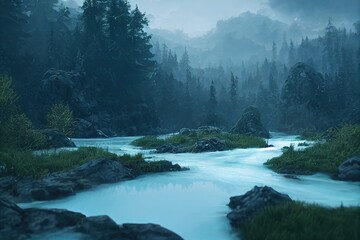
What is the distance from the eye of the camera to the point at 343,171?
14727mm

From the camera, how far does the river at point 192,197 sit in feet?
28.7

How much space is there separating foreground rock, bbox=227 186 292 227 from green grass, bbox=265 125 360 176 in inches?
308

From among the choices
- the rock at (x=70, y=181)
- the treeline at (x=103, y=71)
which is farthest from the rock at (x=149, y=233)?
the treeline at (x=103, y=71)

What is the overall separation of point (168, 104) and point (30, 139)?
80415mm

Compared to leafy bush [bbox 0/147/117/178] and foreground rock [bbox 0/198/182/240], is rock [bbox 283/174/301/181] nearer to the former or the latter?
foreground rock [bbox 0/198/182/240]

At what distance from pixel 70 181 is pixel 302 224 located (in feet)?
29.6

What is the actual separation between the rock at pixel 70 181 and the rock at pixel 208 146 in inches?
524

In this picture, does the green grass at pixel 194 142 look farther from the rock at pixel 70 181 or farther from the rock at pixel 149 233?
the rock at pixel 149 233

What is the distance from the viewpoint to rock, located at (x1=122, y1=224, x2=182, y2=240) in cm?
700

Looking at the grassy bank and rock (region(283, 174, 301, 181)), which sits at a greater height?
the grassy bank

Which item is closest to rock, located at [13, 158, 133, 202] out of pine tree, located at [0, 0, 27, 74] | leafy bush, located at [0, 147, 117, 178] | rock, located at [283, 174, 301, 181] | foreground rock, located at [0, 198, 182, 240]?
leafy bush, located at [0, 147, 117, 178]

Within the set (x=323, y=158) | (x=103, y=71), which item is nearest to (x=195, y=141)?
(x=323, y=158)

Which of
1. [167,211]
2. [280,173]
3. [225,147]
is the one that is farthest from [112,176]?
[225,147]

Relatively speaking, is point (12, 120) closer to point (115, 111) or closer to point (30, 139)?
point (30, 139)
